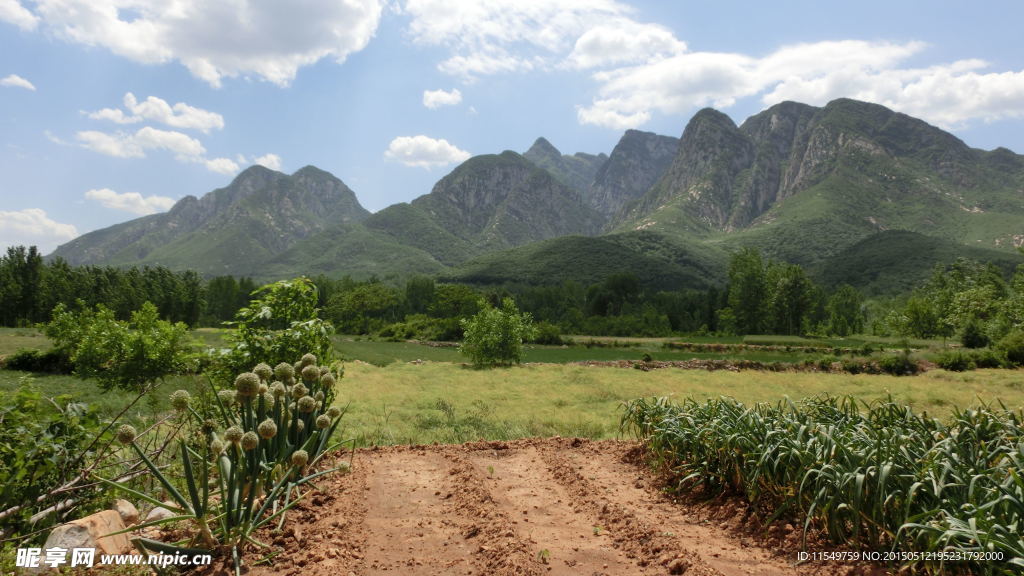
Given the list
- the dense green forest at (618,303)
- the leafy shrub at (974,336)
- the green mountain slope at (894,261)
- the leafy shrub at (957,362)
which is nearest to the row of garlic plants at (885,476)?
the leafy shrub at (957,362)

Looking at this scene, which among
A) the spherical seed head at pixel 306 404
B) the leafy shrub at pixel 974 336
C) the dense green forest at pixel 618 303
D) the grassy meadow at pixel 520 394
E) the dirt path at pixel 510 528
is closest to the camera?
the dirt path at pixel 510 528

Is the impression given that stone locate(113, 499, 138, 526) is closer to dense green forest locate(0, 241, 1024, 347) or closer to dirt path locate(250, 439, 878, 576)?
dirt path locate(250, 439, 878, 576)

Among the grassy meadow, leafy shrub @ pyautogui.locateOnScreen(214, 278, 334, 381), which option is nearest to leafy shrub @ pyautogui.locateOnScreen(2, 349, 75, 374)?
the grassy meadow

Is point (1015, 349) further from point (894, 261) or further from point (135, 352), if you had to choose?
point (894, 261)

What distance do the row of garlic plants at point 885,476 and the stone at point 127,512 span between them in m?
5.87

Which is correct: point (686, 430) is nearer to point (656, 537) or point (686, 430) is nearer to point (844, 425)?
point (844, 425)

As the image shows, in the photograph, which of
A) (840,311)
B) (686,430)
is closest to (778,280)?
(840,311)

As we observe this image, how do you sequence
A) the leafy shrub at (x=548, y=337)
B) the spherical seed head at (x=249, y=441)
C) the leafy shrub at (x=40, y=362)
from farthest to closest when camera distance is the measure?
the leafy shrub at (x=548, y=337) < the leafy shrub at (x=40, y=362) < the spherical seed head at (x=249, y=441)

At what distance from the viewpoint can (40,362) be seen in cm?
2427

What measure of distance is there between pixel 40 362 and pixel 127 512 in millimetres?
27538

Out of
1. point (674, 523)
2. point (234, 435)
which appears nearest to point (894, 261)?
point (674, 523)

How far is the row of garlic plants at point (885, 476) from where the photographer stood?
345cm

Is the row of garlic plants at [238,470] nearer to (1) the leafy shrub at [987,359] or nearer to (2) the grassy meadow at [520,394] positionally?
(2) the grassy meadow at [520,394]

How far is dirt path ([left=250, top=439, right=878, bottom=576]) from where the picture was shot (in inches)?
162
